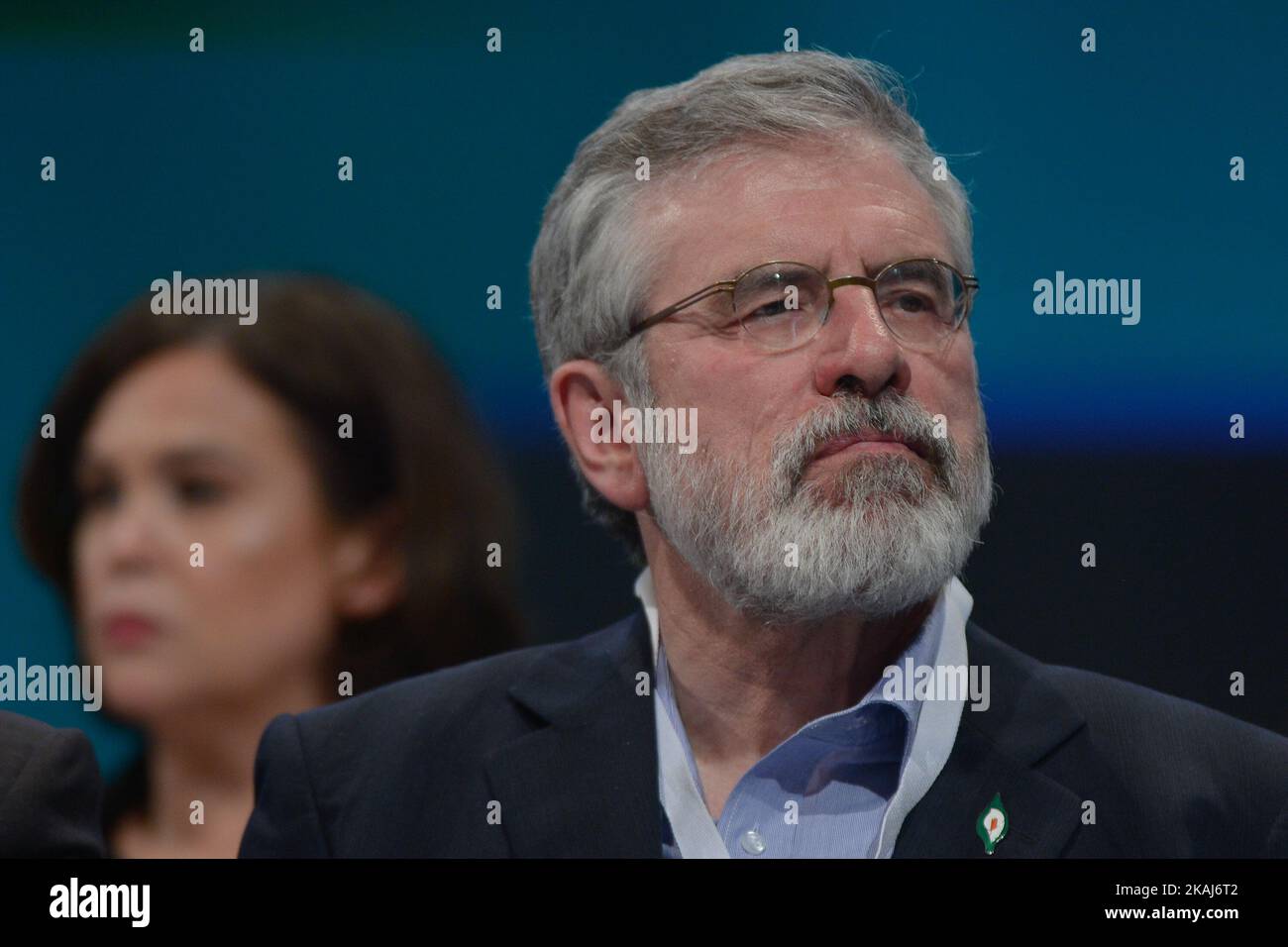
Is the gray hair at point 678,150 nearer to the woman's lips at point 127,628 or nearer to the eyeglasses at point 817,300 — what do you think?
the eyeglasses at point 817,300

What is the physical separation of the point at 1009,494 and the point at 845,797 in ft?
2.26

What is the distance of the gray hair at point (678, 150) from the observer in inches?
101

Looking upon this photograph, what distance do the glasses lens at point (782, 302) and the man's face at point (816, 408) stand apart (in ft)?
0.06

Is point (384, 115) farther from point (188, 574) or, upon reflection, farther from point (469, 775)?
point (469, 775)

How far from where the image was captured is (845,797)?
251cm

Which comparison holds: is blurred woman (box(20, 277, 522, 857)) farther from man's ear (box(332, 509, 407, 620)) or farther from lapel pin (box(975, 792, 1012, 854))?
lapel pin (box(975, 792, 1012, 854))

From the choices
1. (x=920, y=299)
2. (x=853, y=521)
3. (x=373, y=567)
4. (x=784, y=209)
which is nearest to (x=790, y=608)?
(x=853, y=521)

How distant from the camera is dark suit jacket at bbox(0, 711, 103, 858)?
2.64 m

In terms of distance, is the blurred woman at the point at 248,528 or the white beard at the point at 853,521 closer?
the white beard at the point at 853,521

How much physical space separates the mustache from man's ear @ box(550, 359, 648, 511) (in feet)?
1.16

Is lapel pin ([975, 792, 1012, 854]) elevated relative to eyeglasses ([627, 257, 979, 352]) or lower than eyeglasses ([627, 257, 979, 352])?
lower

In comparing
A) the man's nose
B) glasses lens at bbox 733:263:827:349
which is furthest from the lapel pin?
glasses lens at bbox 733:263:827:349

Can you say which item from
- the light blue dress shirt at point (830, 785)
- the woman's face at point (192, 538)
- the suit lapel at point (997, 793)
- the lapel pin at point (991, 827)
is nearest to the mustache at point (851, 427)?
the light blue dress shirt at point (830, 785)
